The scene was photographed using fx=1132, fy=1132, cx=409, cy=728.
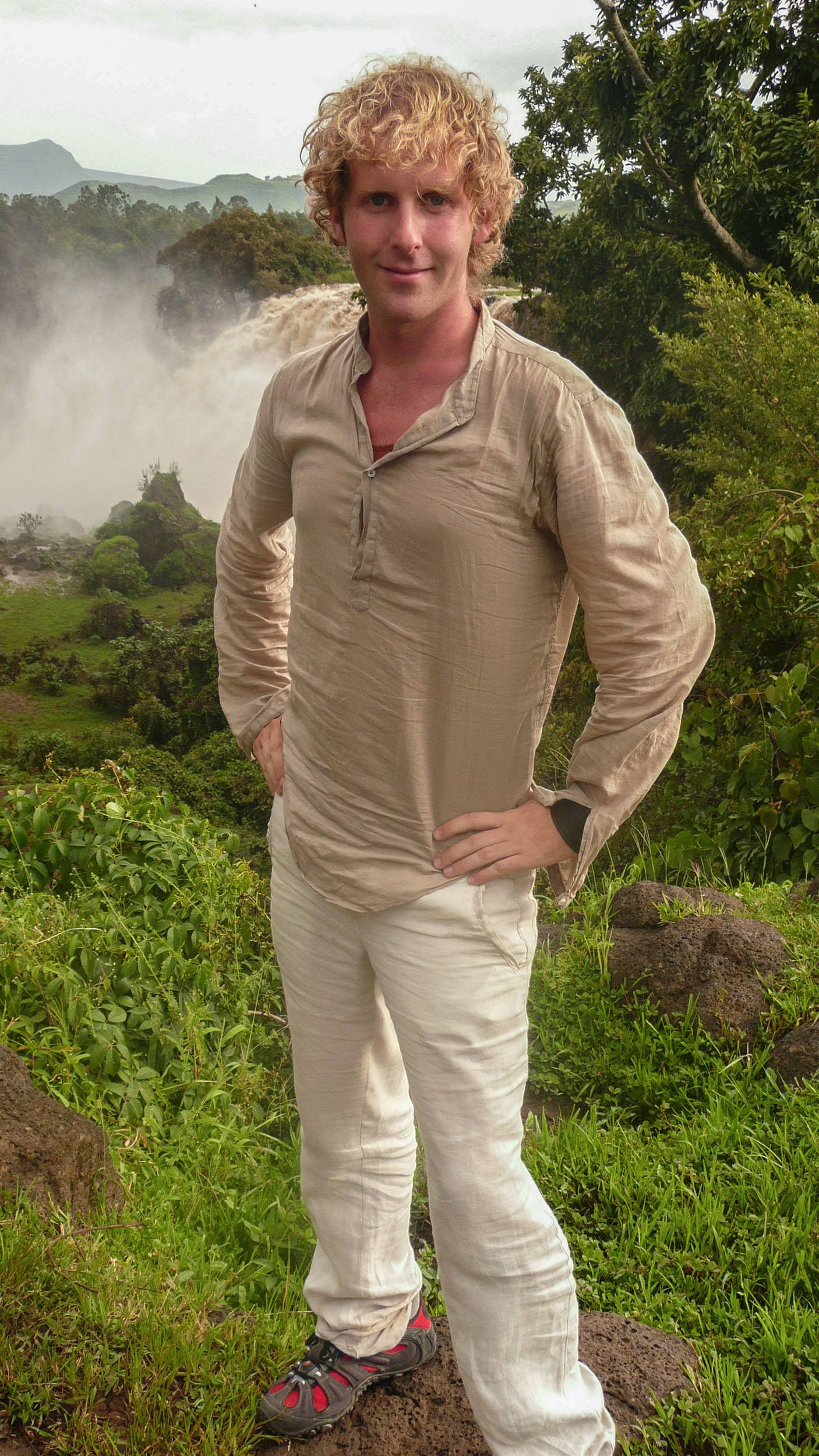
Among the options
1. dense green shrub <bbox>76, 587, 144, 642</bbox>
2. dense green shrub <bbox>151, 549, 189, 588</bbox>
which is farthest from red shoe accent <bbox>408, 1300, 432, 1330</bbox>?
dense green shrub <bbox>151, 549, 189, 588</bbox>

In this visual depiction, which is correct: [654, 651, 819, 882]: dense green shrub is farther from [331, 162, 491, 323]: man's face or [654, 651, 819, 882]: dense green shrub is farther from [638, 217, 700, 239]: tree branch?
[638, 217, 700, 239]: tree branch

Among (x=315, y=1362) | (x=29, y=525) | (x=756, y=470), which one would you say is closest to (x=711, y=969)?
(x=315, y=1362)

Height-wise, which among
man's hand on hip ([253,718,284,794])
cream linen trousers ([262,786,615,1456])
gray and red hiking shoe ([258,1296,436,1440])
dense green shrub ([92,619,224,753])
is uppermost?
man's hand on hip ([253,718,284,794])

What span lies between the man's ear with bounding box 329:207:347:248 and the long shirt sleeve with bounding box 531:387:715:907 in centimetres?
40

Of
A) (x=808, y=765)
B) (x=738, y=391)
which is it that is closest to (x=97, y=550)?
(x=738, y=391)

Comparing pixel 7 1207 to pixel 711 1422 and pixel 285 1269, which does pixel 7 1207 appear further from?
pixel 711 1422

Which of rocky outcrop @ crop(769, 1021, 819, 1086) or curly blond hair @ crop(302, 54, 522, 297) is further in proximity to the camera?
rocky outcrop @ crop(769, 1021, 819, 1086)

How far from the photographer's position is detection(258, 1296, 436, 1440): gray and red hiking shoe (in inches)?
63.4

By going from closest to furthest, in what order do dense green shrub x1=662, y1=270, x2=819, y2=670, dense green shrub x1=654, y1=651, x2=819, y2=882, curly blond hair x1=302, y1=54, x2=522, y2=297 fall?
curly blond hair x1=302, y1=54, x2=522, y2=297 < dense green shrub x1=654, y1=651, x2=819, y2=882 < dense green shrub x1=662, y1=270, x2=819, y2=670

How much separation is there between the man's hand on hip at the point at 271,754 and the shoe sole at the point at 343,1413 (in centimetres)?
89

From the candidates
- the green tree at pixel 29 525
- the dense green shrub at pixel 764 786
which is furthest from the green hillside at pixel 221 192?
the dense green shrub at pixel 764 786

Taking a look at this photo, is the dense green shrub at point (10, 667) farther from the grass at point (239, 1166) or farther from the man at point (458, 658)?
the man at point (458, 658)

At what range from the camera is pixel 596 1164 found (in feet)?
7.48

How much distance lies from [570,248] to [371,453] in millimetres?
11166
